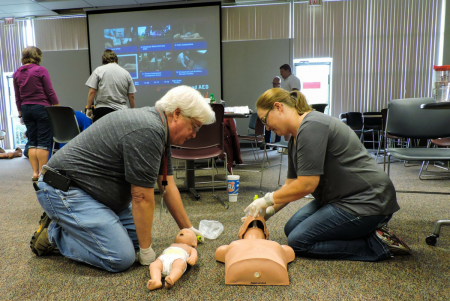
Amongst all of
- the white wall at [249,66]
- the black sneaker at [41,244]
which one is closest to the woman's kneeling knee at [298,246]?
the black sneaker at [41,244]

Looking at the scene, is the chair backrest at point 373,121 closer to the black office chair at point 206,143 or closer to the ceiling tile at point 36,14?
the black office chair at point 206,143

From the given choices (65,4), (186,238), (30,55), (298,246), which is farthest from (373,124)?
(65,4)

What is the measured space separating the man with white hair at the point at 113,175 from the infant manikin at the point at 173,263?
126mm

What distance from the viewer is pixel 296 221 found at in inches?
68.0

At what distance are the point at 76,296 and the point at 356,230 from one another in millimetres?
1261

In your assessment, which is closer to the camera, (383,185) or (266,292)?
(266,292)

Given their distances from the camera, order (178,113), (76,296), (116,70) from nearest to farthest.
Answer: (76,296) → (178,113) → (116,70)

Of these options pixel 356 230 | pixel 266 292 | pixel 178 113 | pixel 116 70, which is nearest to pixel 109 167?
pixel 178 113

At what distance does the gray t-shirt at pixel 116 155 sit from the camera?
4.29 feet

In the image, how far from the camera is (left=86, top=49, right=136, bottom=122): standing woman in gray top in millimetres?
3213

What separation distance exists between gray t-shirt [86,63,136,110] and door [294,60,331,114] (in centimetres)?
458

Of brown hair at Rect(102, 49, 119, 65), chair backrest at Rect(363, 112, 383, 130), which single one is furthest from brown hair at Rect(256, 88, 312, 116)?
chair backrest at Rect(363, 112, 383, 130)

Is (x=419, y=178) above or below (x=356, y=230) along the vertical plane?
below

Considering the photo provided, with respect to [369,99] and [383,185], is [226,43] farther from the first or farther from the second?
[383,185]
